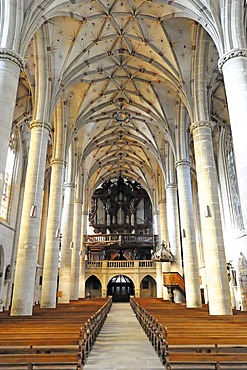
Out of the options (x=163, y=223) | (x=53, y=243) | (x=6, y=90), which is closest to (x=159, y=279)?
(x=163, y=223)

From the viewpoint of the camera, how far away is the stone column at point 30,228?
396 inches

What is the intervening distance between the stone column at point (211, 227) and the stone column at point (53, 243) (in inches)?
285

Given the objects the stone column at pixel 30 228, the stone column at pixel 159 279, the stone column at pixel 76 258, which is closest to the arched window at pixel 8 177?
the stone column at pixel 76 258

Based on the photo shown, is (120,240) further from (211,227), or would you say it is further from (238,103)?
(238,103)

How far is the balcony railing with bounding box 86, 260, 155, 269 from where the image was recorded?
28016 mm

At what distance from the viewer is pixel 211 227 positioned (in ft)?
37.7

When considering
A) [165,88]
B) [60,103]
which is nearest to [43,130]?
[60,103]

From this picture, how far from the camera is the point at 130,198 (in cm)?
3384

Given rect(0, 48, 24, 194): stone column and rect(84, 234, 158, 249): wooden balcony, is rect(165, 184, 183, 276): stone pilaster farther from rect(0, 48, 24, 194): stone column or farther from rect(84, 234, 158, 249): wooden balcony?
rect(0, 48, 24, 194): stone column

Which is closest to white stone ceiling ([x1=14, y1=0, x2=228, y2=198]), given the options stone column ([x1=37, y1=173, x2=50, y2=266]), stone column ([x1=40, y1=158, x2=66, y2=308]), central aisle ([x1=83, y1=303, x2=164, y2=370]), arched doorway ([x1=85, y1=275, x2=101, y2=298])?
stone column ([x1=40, y1=158, x2=66, y2=308])

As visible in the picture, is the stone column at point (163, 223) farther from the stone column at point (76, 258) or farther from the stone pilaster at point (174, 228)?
the stone column at point (76, 258)

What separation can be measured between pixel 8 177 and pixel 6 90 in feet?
41.6

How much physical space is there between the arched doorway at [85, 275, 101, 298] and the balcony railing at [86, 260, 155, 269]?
2628 mm

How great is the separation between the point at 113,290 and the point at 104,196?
10383mm
